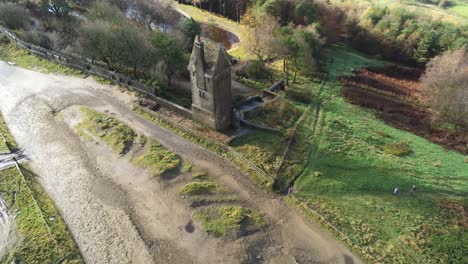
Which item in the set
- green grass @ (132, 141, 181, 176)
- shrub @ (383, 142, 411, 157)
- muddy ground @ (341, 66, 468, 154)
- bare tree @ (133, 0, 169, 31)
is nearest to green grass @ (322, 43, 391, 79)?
muddy ground @ (341, 66, 468, 154)

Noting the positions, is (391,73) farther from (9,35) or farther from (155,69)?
(9,35)

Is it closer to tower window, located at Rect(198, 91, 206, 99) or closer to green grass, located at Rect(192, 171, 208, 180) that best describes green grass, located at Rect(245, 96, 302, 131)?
tower window, located at Rect(198, 91, 206, 99)

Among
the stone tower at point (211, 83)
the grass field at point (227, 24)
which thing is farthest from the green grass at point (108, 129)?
the grass field at point (227, 24)

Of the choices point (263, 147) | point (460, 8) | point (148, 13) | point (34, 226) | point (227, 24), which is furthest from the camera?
point (460, 8)

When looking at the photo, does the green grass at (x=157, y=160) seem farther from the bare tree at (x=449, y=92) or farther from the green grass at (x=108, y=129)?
the bare tree at (x=449, y=92)

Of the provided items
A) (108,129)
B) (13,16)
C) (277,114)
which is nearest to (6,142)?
(108,129)

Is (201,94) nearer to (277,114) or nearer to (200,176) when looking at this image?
(200,176)
